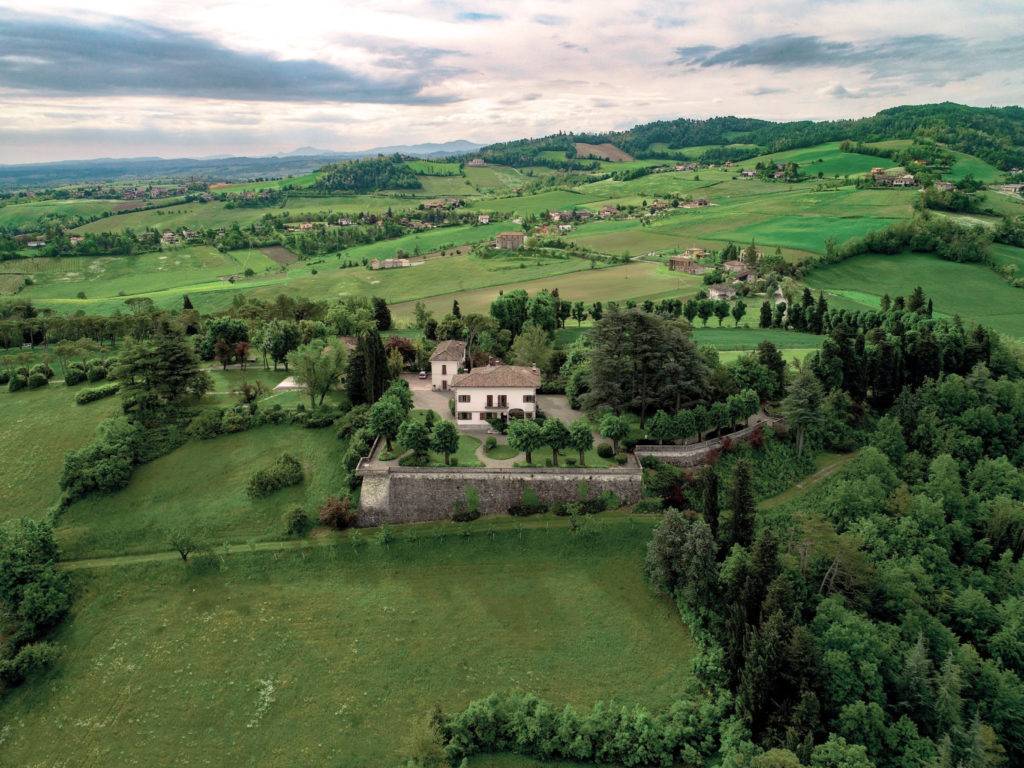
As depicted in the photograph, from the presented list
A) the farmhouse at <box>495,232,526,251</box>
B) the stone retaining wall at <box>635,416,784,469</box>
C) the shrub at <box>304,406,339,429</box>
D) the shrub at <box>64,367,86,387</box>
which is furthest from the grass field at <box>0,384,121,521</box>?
the farmhouse at <box>495,232,526,251</box>

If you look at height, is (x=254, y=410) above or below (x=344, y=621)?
above

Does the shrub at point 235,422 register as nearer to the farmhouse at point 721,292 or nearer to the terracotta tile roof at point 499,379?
the terracotta tile roof at point 499,379

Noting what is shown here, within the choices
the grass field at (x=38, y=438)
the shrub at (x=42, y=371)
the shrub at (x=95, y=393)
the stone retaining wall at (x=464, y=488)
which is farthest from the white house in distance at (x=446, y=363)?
the shrub at (x=42, y=371)

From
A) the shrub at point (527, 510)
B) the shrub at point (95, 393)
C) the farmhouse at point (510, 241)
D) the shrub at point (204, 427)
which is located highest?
the farmhouse at point (510, 241)

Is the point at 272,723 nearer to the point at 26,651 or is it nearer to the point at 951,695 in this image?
the point at 26,651

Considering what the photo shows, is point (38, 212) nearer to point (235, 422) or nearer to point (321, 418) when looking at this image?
point (235, 422)

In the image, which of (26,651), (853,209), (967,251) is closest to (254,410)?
(26,651)
